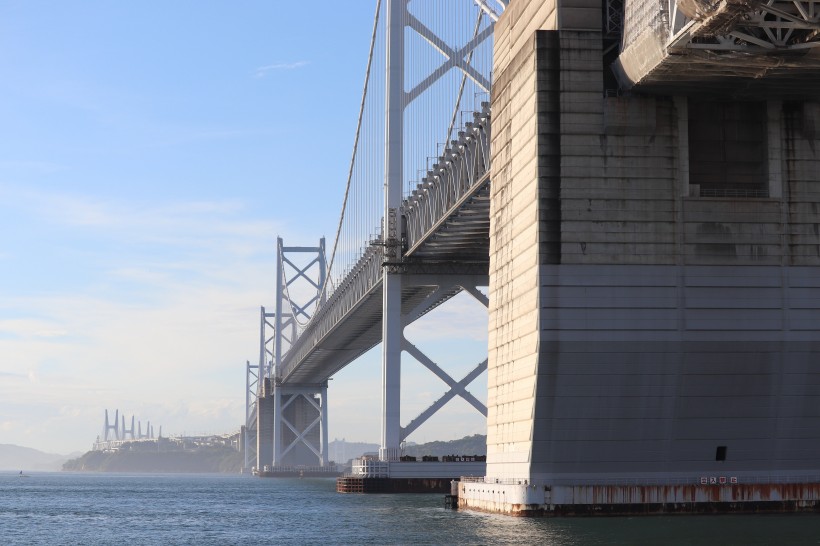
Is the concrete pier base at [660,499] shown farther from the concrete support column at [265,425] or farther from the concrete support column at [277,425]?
the concrete support column at [265,425]

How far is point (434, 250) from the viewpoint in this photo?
67375mm

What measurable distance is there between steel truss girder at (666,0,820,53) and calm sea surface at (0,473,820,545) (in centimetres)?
1209

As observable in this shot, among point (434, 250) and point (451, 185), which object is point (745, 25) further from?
point (434, 250)

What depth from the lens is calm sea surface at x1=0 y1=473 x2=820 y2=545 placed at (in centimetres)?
3447

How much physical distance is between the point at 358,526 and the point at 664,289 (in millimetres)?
12821

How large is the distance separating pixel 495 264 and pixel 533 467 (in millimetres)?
8325

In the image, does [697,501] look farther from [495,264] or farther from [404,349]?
[404,349]

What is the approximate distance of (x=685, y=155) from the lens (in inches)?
1588

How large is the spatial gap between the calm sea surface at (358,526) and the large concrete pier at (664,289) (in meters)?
2.14

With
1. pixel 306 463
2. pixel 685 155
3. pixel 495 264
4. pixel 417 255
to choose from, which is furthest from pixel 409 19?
pixel 306 463

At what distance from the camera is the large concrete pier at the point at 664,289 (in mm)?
39688

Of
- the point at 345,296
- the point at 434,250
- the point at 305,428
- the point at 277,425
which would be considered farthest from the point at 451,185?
the point at 305,428

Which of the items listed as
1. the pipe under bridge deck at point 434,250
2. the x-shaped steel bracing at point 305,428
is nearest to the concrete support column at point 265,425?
the x-shaped steel bracing at point 305,428

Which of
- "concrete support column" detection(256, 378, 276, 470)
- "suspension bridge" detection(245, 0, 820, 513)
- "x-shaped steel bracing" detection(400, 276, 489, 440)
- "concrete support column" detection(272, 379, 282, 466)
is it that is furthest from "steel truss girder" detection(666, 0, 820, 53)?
"concrete support column" detection(256, 378, 276, 470)
